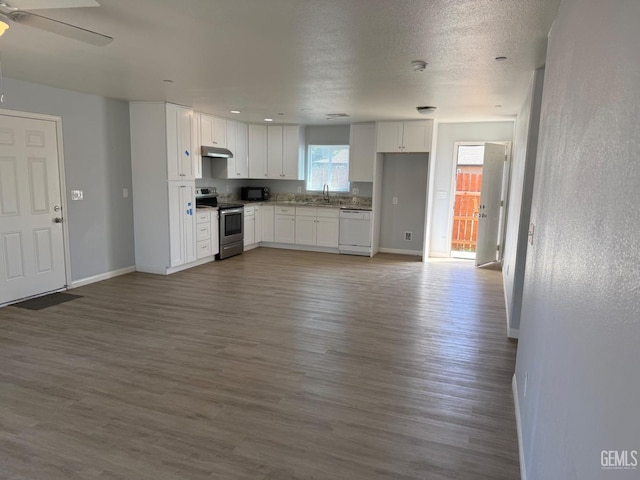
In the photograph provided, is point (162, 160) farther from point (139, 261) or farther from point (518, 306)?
point (518, 306)

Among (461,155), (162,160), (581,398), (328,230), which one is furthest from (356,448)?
(461,155)

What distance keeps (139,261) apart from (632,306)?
21.0 ft

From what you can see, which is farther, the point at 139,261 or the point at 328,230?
the point at 328,230

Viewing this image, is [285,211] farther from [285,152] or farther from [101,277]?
[101,277]

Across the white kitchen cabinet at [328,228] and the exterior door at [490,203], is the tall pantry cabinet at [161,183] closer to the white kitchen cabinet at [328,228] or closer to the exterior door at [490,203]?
the white kitchen cabinet at [328,228]

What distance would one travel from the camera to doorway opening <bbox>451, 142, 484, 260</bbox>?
295 inches

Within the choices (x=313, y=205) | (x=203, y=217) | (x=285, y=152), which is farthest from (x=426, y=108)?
(x=203, y=217)

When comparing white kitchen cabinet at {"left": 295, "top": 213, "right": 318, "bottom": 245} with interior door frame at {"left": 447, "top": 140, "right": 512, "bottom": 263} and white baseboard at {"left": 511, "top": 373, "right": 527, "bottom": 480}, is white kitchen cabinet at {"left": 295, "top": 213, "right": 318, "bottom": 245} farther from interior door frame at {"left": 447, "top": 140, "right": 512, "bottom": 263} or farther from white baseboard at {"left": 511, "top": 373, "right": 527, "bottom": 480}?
white baseboard at {"left": 511, "top": 373, "right": 527, "bottom": 480}

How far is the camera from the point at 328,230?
793cm

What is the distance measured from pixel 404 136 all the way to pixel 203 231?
3.80 m

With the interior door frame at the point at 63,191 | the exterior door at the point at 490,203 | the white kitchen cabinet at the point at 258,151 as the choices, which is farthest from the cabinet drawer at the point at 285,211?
the interior door frame at the point at 63,191

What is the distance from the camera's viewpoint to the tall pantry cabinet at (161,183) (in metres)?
5.88

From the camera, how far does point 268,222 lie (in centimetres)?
831

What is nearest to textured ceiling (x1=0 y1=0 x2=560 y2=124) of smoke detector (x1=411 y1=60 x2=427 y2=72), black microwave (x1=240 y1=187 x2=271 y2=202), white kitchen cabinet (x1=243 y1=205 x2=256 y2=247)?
smoke detector (x1=411 y1=60 x2=427 y2=72)
